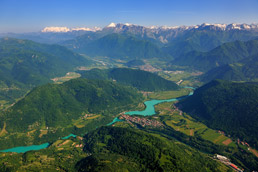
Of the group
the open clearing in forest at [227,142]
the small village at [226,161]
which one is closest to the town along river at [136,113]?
the open clearing in forest at [227,142]

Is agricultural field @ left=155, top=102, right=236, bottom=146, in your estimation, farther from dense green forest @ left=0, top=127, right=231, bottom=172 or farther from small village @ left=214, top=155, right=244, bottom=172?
dense green forest @ left=0, top=127, right=231, bottom=172

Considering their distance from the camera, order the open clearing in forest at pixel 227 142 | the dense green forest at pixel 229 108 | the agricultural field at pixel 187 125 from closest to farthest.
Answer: the open clearing in forest at pixel 227 142 < the agricultural field at pixel 187 125 < the dense green forest at pixel 229 108

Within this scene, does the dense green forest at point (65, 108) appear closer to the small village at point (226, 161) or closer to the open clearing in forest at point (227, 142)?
the small village at point (226, 161)

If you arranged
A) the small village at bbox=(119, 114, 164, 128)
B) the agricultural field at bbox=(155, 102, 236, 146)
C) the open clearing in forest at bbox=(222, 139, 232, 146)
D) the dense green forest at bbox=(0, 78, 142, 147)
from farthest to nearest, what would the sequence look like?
the small village at bbox=(119, 114, 164, 128)
the dense green forest at bbox=(0, 78, 142, 147)
the agricultural field at bbox=(155, 102, 236, 146)
the open clearing in forest at bbox=(222, 139, 232, 146)

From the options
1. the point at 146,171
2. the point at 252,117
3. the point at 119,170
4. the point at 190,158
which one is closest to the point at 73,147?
the point at 119,170

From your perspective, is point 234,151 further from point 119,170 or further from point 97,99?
point 97,99

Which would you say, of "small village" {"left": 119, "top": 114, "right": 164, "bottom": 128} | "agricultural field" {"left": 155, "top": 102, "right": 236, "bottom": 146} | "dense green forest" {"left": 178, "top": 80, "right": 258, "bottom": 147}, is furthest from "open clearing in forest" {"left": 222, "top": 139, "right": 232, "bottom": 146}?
"small village" {"left": 119, "top": 114, "right": 164, "bottom": 128}
